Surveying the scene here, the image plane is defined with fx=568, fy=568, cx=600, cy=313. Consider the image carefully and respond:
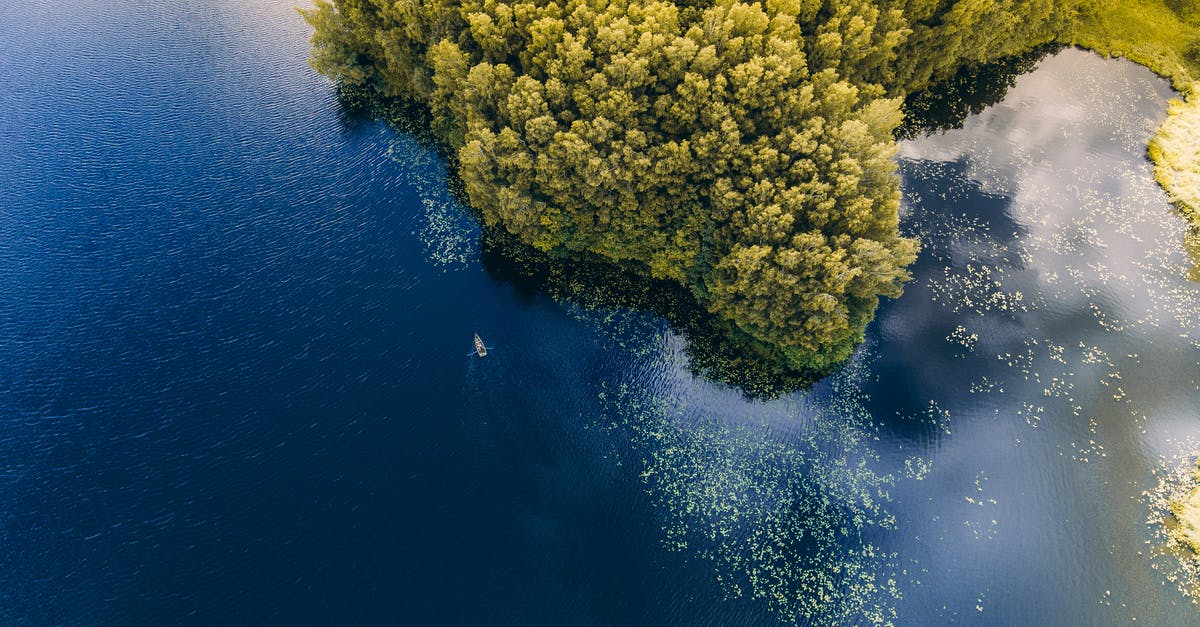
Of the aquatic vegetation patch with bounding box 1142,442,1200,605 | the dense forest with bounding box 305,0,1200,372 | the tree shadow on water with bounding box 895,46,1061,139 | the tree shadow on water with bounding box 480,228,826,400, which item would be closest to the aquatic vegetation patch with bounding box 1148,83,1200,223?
the tree shadow on water with bounding box 895,46,1061,139

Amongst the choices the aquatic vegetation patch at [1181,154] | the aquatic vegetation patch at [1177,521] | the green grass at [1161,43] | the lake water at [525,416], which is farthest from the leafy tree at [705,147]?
the green grass at [1161,43]

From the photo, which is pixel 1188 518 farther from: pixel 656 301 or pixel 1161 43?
pixel 1161 43

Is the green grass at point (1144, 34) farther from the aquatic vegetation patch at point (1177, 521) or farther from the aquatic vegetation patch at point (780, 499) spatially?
the aquatic vegetation patch at point (780, 499)

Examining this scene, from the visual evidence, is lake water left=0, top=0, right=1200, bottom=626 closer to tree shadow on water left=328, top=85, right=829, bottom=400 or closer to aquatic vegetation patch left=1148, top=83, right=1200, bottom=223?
tree shadow on water left=328, top=85, right=829, bottom=400

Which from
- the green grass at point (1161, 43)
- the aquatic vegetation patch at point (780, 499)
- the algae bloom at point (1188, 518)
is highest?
the green grass at point (1161, 43)

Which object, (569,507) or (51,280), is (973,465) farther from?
(51,280)

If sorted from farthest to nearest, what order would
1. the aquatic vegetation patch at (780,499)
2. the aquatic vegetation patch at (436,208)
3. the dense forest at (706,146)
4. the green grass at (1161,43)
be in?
the green grass at (1161,43) → the aquatic vegetation patch at (436,208) → the dense forest at (706,146) → the aquatic vegetation patch at (780,499)

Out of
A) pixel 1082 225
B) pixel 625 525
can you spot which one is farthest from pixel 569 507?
pixel 1082 225
